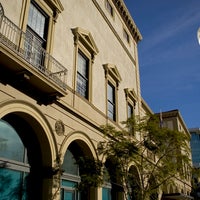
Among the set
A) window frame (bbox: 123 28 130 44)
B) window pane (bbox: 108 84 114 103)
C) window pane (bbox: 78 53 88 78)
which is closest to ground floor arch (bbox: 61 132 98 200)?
window pane (bbox: 78 53 88 78)

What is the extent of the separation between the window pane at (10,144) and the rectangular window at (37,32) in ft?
8.03

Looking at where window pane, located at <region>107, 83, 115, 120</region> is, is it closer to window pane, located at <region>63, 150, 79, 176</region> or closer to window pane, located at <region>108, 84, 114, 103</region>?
window pane, located at <region>108, 84, 114, 103</region>

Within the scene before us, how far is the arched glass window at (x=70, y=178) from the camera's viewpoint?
11.1m

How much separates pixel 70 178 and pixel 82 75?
16.0 ft

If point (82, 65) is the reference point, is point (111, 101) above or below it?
below

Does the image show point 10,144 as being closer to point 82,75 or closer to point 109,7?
point 82,75

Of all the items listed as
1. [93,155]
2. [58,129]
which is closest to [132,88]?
[93,155]

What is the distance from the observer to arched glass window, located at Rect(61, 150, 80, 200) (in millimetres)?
11051

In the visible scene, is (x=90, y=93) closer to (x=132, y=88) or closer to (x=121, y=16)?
(x=132, y=88)

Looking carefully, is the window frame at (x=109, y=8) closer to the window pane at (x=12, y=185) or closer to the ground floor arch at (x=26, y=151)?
the ground floor arch at (x=26, y=151)

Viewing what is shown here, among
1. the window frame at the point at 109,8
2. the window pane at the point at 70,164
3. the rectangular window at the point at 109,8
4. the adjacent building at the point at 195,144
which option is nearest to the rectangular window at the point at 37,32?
the window pane at the point at 70,164

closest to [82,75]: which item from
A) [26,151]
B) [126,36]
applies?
[26,151]

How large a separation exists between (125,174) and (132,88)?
10039mm

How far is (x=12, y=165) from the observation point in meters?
8.76
